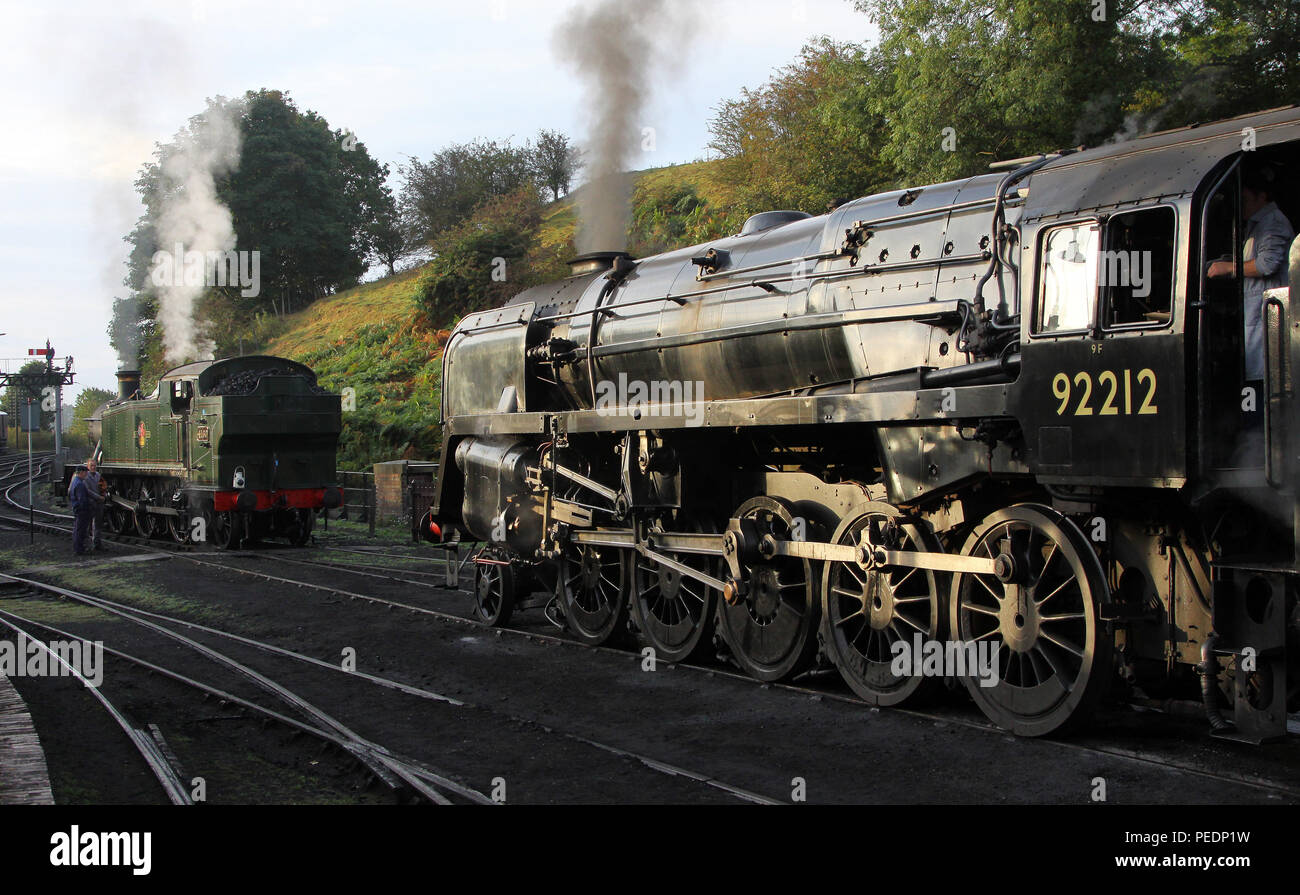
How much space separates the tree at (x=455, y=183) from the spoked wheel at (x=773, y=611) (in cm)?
4132

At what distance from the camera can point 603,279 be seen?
36.4 ft

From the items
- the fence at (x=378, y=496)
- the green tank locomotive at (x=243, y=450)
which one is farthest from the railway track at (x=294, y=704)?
the green tank locomotive at (x=243, y=450)

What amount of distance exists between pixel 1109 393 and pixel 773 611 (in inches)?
139

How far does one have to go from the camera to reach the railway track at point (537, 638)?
588 cm

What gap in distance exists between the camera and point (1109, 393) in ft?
19.7

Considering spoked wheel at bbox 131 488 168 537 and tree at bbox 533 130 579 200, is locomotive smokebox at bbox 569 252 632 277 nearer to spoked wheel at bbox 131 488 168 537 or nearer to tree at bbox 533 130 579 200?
spoked wheel at bbox 131 488 168 537

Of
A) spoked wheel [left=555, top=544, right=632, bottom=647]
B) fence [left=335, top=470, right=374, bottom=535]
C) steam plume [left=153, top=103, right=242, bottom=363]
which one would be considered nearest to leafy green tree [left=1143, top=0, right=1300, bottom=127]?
spoked wheel [left=555, top=544, right=632, bottom=647]

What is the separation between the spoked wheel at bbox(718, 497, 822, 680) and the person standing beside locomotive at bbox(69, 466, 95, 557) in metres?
16.1

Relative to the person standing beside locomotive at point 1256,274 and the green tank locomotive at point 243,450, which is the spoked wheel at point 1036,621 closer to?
the person standing beside locomotive at point 1256,274

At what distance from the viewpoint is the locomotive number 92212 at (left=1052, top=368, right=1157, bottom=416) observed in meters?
5.81
